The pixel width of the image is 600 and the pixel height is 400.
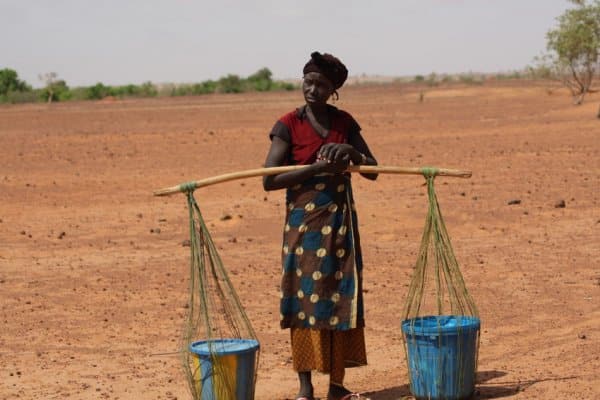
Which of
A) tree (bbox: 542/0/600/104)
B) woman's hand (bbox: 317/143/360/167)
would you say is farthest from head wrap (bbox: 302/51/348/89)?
A: tree (bbox: 542/0/600/104)

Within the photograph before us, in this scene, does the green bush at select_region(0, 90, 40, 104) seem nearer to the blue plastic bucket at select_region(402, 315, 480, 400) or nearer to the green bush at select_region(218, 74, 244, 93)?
the green bush at select_region(218, 74, 244, 93)

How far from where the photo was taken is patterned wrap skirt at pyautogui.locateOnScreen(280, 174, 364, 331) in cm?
575

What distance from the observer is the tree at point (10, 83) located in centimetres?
6681

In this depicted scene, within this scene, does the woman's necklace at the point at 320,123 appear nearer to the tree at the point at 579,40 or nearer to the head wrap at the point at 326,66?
the head wrap at the point at 326,66

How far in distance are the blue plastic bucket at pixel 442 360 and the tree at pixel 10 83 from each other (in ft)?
205

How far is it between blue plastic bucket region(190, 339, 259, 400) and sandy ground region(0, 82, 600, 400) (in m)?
0.87

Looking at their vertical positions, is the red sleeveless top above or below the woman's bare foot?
above

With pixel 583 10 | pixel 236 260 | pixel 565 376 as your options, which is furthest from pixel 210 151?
pixel 565 376

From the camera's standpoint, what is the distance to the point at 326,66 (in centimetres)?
567

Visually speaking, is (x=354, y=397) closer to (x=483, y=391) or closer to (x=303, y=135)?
(x=483, y=391)

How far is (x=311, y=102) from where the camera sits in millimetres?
5715

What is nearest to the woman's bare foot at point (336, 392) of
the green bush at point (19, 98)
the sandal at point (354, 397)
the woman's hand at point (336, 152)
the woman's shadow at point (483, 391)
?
the sandal at point (354, 397)

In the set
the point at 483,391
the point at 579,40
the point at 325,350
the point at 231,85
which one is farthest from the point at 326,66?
the point at 231,85

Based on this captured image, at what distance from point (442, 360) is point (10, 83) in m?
65.1
